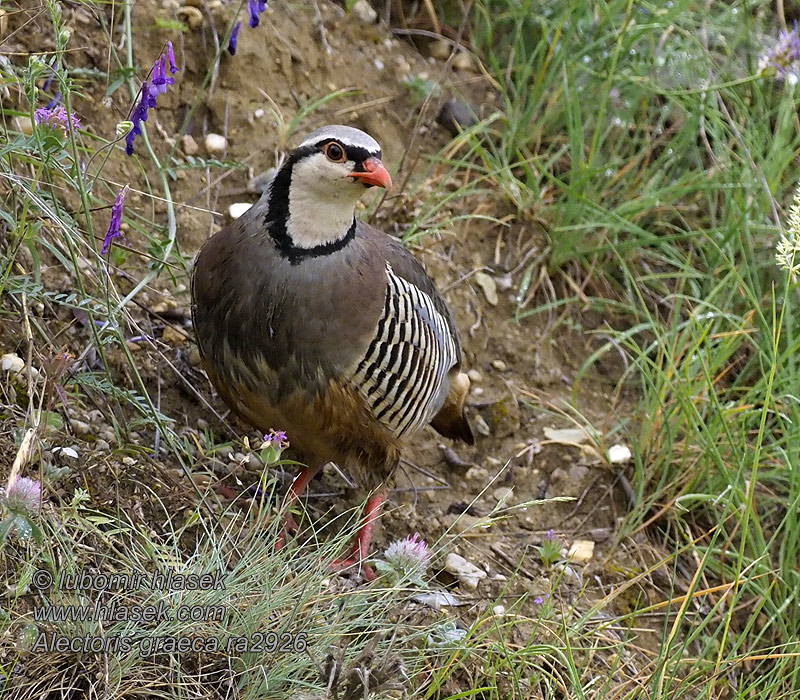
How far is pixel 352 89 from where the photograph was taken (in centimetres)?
489

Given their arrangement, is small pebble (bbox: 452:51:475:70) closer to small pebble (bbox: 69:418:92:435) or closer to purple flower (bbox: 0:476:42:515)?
small pebble (bbox: 69:418:92:435)

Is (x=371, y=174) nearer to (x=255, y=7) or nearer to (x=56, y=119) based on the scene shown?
(x=56, y=119)

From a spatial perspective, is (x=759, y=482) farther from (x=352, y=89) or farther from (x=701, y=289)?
(x=352, y=89)

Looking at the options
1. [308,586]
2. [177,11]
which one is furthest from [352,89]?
[308,586]

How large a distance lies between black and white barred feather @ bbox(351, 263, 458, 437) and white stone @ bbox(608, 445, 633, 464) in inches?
38.8

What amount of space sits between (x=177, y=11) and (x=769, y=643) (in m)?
3.43

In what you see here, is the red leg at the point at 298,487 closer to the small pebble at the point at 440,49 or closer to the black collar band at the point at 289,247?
the black collar band at the point at 289,247

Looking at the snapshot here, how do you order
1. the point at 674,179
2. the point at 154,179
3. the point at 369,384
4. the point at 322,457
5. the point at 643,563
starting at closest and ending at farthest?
the point at 369,384 < the point at 322,457 < the point at 643,563 < the point at 154,179 < the point at 674,179

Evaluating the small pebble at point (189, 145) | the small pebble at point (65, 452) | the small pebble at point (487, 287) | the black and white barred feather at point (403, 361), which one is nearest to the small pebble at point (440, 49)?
the small pebble at point (487, 287)

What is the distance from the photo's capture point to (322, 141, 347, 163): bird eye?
9.62 feet

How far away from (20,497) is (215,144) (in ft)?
8.79

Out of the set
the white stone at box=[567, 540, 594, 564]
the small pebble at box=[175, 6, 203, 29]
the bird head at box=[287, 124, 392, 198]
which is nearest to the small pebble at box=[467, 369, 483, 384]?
the white stone at box=[567, 540, 594, 564]

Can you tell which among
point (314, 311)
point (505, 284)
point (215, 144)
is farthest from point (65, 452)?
point (505, 284)

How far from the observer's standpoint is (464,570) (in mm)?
3518
